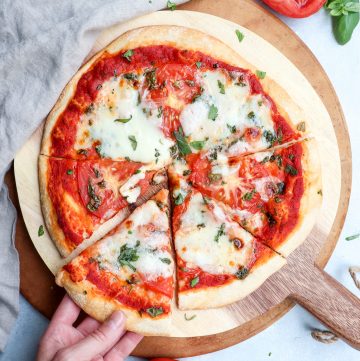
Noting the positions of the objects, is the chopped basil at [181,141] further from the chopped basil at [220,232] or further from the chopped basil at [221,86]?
the chopped basil at [220,232]

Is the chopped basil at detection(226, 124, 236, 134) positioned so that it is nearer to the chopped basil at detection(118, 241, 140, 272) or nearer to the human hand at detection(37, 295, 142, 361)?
the chopped basil at detection(118, 241, 140, 272)

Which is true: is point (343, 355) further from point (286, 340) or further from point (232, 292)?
point (232, 292)

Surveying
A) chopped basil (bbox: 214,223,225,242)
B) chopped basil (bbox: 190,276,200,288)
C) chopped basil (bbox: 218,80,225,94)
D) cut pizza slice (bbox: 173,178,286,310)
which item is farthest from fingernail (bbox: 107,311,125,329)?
chopped basil (bbox: 218,80,225,94)

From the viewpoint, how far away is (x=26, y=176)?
4.52 metres

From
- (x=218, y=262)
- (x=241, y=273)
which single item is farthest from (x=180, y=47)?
(x=241, y=273)

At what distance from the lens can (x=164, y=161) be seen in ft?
15.0

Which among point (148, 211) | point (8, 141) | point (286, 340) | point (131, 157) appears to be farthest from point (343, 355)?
point (8, 141)

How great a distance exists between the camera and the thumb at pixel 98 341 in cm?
405

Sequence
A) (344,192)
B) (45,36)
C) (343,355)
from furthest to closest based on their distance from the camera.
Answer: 1. (343,355)
2. (344,192)
3. (45,36)

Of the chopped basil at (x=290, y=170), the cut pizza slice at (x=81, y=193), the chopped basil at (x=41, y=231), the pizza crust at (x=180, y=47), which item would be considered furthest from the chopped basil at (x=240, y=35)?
the chopped basil at (x=41, y=231)

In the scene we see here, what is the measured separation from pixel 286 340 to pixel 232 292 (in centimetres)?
95

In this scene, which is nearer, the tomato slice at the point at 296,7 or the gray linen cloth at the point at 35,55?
the gray linen cloth at the point at 35,55

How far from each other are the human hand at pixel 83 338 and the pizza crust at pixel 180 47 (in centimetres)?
127

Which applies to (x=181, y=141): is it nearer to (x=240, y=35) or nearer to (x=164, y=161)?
(x=164, y=161)
